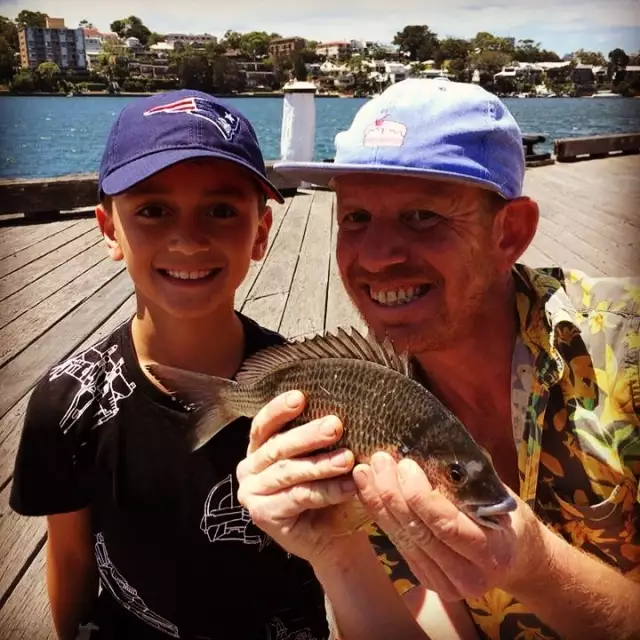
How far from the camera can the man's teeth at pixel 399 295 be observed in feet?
4.91

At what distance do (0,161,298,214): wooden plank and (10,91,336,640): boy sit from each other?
4670 millimetres

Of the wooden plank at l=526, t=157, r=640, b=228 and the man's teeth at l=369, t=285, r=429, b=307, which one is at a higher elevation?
the man's teeth at l=369, t=285, r=429, b=307

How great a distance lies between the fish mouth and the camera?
1.01 m

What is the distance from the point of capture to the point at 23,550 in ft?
6.70

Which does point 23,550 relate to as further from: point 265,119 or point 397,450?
point 265,119

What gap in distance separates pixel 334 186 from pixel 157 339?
0.64 meters

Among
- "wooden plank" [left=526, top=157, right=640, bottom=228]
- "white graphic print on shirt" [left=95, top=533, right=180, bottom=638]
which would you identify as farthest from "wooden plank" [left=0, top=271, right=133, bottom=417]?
"wooden plank" [left=526, top=157, right=640, bottom=228]

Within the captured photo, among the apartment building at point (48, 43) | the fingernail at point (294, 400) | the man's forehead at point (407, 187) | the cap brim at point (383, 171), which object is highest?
the apartment building at point (48, 43)

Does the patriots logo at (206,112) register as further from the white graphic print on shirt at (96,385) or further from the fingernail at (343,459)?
the fingernail at (343,459)

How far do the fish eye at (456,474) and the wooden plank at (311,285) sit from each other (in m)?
2.41

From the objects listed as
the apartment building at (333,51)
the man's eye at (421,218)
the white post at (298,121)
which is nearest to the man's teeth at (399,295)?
the man's eye at (421,218)

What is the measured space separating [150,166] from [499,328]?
98 cm

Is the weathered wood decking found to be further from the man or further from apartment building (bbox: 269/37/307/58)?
apartment building (bbox: 269/37/307/58)

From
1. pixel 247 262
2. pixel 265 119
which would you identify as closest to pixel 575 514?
pixel 247 262
